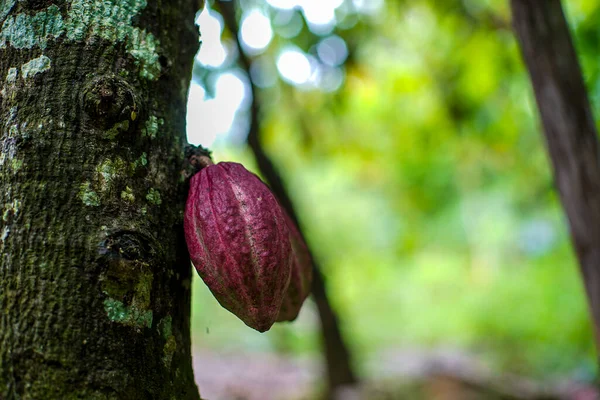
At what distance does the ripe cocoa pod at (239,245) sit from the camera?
33.5 inches

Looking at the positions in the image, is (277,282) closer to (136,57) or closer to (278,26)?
(136,57)

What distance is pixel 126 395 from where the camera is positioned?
72 centimetres

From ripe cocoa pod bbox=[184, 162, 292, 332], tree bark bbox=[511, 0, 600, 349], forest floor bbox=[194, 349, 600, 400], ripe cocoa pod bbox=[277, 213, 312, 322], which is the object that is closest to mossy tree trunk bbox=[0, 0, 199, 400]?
ripe cocoa pod bbox=[184, 162, 292, 332]

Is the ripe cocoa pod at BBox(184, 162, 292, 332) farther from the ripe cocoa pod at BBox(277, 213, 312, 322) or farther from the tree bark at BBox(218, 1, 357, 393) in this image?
the tree bark at BBox(218, 1, 357, 393)

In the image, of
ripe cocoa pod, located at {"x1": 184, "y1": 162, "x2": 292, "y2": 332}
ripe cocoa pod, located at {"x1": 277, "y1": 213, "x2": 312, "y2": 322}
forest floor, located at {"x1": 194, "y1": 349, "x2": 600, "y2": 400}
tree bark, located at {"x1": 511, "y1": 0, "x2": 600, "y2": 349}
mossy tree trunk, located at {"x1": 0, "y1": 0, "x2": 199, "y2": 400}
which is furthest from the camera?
forest floor, located at {"x1": 194, "y1": 349, "x2": 600, "y2": 400}

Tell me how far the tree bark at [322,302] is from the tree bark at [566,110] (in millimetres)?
1286

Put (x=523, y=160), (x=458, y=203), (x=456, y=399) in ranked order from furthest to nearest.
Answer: (x=458, y=203)
(x=523, y=160)
(x=456, y=399)

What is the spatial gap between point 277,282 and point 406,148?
4128 millimetres

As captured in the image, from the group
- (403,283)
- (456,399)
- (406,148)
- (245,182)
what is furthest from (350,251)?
(245,182)

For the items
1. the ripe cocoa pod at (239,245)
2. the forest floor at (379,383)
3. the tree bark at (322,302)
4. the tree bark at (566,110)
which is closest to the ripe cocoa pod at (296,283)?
the ripe cocoa pod at (239,245)

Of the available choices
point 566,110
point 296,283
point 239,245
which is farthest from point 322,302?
point 239,245

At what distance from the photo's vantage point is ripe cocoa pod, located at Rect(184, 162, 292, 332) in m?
0.85

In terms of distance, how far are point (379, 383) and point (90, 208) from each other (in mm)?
2702

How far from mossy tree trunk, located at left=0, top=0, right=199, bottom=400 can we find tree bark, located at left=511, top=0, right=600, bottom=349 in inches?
45.6
